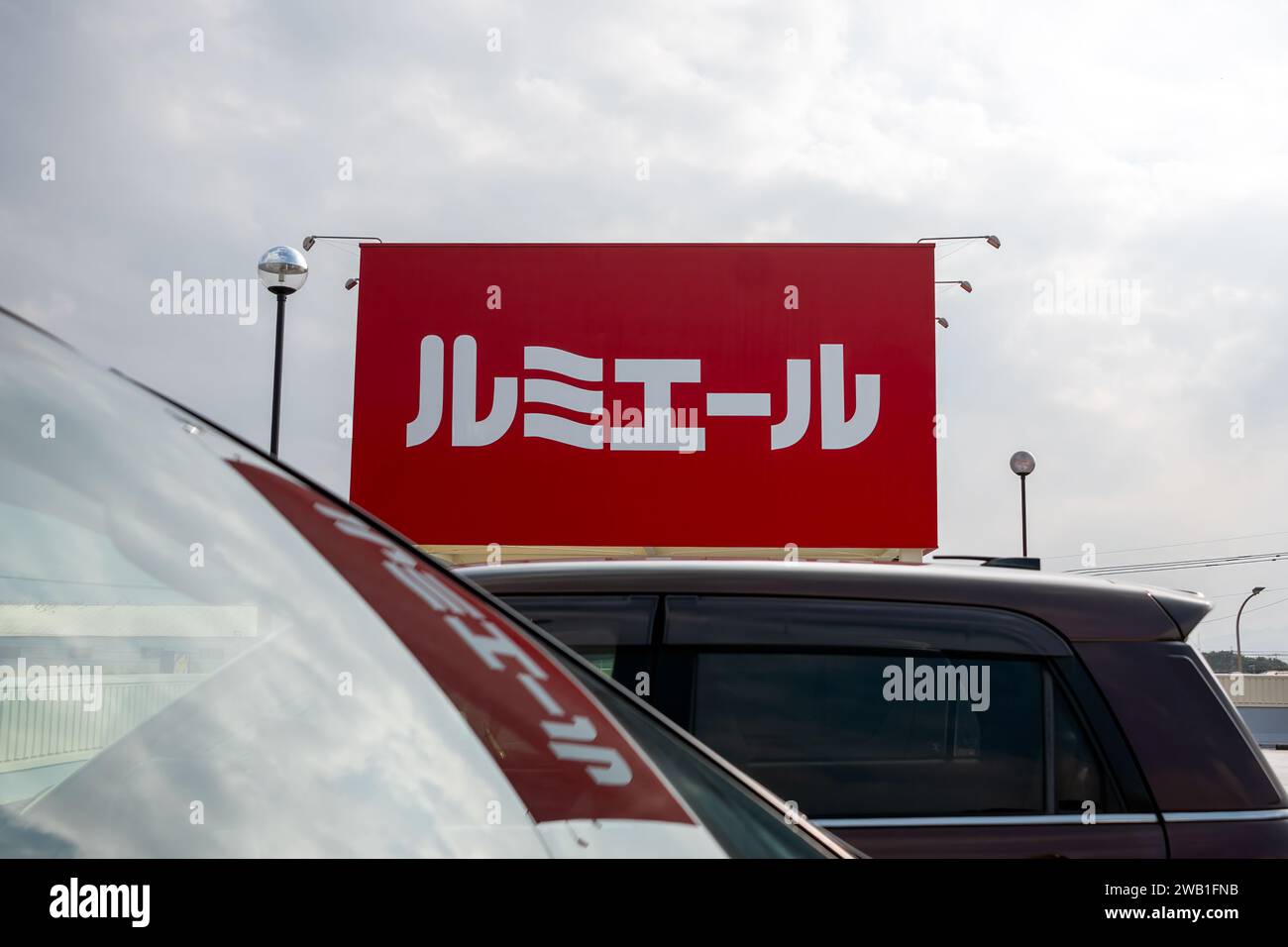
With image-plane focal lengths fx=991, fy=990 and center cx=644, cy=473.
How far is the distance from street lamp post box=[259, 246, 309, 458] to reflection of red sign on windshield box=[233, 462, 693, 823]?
10.7m

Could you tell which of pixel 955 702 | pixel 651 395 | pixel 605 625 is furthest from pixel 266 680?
pixel 651 395

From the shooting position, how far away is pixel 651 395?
15.4 m

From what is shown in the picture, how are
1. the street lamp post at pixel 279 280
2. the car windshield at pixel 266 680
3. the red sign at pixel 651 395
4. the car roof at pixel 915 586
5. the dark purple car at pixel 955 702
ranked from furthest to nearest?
1. the red sign at pixel 651 395
2. the street lamp post at pixel 279 280
3. the car roof at pixel 915 586
4. the dark purple car at pixel 955 702
5. the car windshield at pixel 266 680

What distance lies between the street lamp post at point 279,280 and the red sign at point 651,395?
3.96 metres

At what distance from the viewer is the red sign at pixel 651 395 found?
15125 mm

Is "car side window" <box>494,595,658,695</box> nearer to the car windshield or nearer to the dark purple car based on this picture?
the dark purple car

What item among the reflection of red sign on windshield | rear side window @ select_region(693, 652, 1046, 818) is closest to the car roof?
rear side window @ select_region(693, 652, 1046, 818)

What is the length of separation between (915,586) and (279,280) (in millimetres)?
10061

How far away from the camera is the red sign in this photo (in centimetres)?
1512

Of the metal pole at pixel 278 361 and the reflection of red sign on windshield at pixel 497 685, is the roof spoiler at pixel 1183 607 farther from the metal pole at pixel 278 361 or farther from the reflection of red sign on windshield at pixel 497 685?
the metal pole at pixel 278 361

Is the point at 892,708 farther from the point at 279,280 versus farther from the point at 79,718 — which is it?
the point at 279,280

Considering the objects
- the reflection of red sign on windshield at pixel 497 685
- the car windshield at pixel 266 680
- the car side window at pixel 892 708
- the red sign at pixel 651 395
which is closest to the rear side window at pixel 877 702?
the car side window at pixel 892 708

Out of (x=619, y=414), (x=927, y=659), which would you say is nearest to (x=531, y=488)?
(x=619, y=414)
